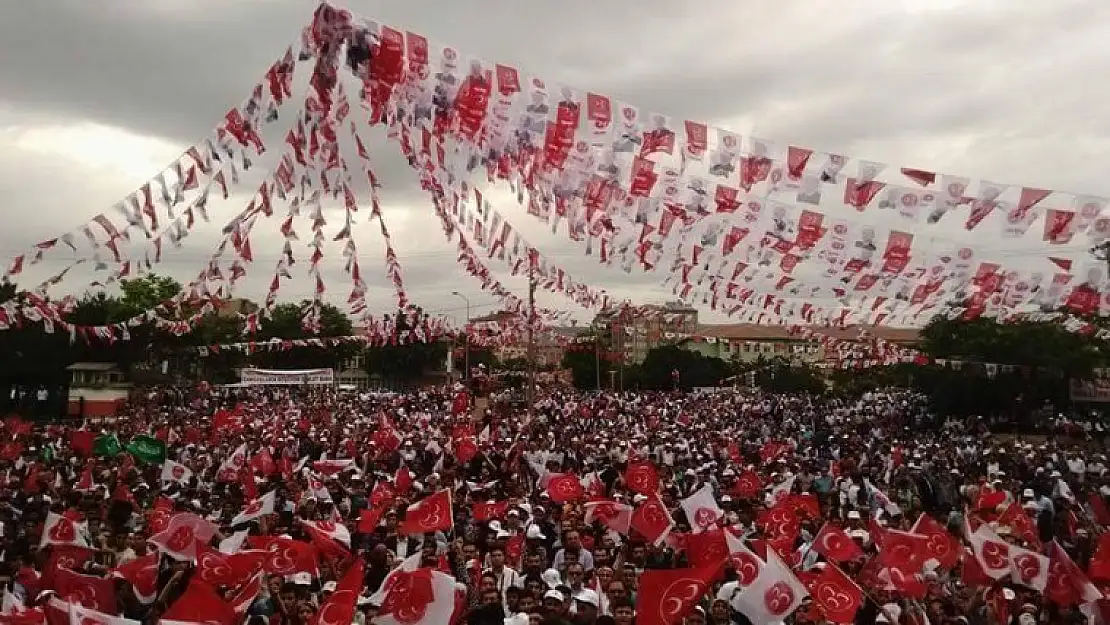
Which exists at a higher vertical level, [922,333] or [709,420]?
[922,333]

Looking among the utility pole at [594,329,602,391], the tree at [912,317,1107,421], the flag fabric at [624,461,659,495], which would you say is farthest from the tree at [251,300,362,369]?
A: the flag fabric at [624,461,659,495]

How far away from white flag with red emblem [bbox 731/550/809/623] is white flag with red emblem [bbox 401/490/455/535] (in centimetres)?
388

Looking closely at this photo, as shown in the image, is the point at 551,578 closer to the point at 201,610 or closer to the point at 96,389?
the point at 201,610

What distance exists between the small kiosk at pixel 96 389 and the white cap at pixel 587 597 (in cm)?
3651

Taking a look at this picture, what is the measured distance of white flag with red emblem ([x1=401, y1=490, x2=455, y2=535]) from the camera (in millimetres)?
10539

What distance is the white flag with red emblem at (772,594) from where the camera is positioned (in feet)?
24.4

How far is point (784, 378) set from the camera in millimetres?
63531

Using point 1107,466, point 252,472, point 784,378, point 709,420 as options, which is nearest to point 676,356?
point 784,378

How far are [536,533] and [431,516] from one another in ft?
4.00

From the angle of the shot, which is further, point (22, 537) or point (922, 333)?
point (922, 333)

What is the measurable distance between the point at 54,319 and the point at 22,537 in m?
7.25

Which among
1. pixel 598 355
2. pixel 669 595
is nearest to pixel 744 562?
pixel 669 595

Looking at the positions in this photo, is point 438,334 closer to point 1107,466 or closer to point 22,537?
point 1107,466

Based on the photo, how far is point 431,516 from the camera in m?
10.6
